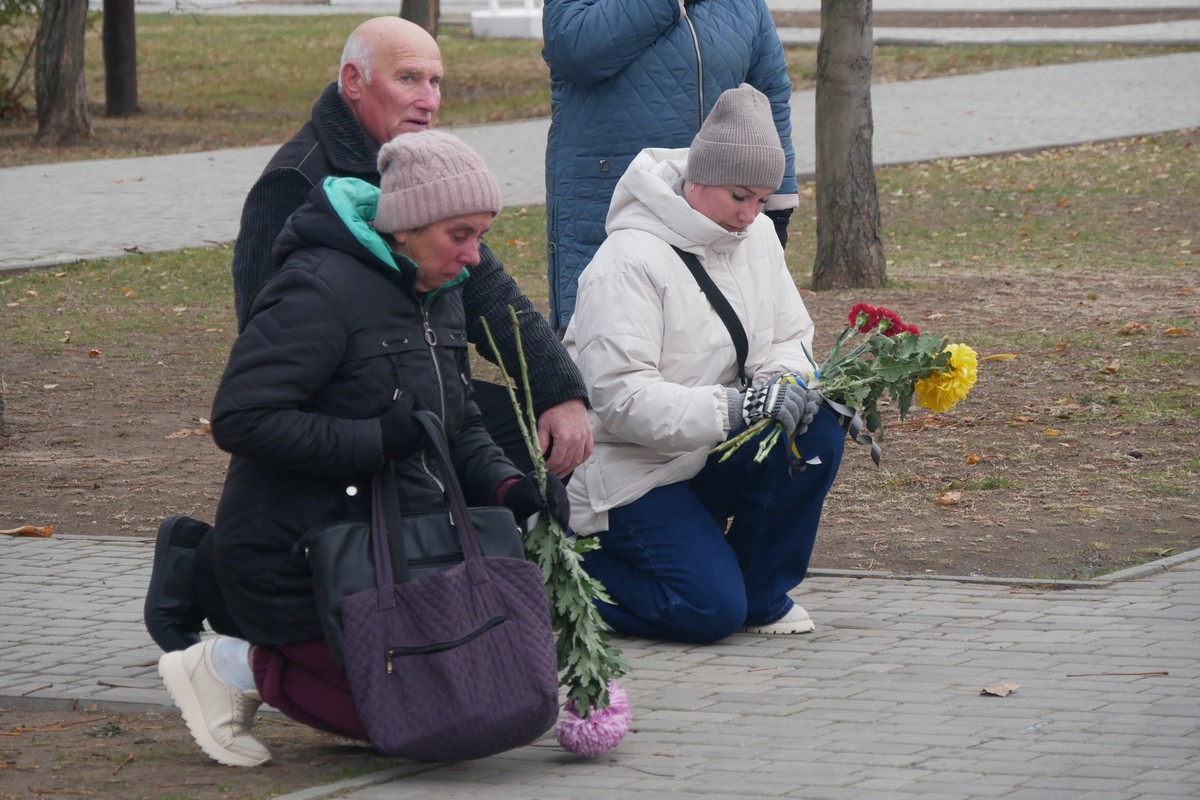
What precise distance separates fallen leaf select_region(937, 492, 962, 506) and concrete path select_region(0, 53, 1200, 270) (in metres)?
8.17

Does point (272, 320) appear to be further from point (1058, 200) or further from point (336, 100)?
point (1058, 200)

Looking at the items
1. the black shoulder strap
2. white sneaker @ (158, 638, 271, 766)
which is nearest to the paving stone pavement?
white sneaker @ (158, 638, 271, 766)

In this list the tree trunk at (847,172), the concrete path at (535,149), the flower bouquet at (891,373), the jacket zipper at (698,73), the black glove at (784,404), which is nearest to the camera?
the black glove at (784,404)

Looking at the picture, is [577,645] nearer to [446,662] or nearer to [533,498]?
[533,498]

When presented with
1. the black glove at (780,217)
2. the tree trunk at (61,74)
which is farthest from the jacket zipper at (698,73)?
the tree trunk at (61,74)

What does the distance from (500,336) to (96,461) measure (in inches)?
142

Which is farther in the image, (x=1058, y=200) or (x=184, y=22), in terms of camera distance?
(x=184, y=22)

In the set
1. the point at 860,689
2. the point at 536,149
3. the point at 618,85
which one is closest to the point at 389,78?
the point at 618,85

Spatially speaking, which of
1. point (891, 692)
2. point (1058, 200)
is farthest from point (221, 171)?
point (891, 692)

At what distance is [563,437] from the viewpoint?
441 centimetres

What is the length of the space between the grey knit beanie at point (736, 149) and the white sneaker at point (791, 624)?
1.21m

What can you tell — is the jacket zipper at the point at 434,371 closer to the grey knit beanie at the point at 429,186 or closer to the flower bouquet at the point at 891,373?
the grey knit beanie at the point at 429,186

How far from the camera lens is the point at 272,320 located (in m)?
3.88

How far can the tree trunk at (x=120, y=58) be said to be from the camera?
893 inches
